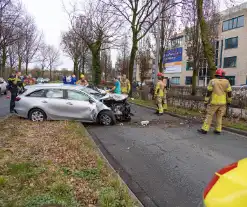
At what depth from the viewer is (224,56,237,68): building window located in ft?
133

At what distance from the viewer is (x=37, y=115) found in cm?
868

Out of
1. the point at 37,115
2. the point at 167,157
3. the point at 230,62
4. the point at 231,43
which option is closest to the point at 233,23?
the point at 231,43

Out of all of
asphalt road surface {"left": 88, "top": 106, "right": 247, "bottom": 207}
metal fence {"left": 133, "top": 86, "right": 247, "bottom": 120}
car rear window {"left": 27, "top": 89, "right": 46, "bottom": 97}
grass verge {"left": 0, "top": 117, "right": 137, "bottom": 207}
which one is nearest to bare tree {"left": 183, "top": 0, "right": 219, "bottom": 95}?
metal fence {"left": 133, "top": 86, "right": 247, "bottom": 120}

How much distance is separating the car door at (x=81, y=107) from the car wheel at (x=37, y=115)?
0.97 m

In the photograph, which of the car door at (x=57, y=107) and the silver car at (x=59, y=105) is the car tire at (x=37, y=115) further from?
the car door at (x=57, y=107)

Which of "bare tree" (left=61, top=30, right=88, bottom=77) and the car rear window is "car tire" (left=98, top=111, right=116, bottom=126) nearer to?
the car rear window

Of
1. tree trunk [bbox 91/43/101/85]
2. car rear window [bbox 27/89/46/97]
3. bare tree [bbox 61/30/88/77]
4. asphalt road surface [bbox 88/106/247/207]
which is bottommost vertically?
asphalt road surface [bbox 88/106/247/207]

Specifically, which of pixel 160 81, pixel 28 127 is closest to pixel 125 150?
pixel 28 127

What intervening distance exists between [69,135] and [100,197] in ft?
11.4

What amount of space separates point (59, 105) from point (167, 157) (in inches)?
187

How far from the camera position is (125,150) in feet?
19.5

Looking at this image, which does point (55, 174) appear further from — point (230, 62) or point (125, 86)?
point (230, 62)

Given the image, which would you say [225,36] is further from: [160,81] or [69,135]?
[69,135]

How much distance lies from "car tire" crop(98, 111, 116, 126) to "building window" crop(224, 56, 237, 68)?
1473 inches
